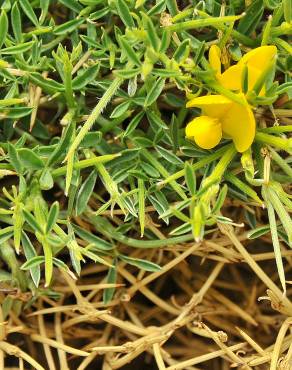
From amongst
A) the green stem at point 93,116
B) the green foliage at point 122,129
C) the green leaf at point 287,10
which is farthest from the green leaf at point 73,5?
the green leaf at point 287,10

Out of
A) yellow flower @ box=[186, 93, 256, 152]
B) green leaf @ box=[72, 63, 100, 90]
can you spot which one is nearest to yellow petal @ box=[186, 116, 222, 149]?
yellow flower @ box=[186, 93, 256, 152]

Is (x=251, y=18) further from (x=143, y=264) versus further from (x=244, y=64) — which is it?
(x=143, y=264)

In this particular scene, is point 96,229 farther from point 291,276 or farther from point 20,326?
point 291,276

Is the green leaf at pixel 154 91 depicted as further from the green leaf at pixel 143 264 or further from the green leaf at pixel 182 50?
the green leaf at pixel 143 264

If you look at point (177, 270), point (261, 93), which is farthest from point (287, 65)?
point (177, 270)

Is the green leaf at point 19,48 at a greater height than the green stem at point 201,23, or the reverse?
the green stem at point 201,23

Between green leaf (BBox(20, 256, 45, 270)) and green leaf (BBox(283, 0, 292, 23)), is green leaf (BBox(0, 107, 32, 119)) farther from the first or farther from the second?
green leaf (BBox(283, 0, 292, 23))

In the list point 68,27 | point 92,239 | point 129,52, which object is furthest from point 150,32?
point 92,239
